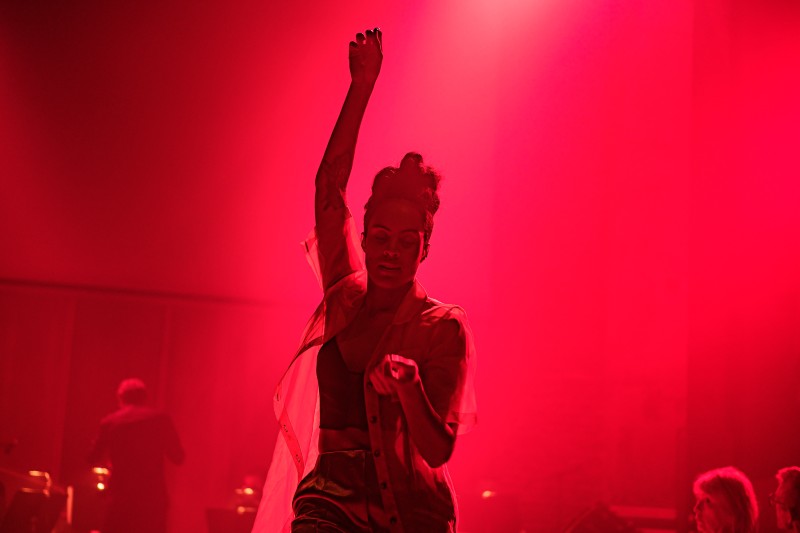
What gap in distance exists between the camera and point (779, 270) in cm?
632

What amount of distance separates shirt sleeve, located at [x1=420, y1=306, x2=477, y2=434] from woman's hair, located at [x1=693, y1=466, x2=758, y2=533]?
7.10 feet

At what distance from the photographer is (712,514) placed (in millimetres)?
4059

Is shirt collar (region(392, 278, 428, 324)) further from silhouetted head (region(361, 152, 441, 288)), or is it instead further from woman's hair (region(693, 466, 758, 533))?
woman's hair (region(693, 466, 758, 533))

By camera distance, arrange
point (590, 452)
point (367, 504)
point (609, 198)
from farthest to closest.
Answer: point (609, 198)
point (590, 452)
point (367, 504)

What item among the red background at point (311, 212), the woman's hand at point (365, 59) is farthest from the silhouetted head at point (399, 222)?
the red background at point (311, 212)

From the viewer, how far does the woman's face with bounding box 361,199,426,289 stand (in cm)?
224

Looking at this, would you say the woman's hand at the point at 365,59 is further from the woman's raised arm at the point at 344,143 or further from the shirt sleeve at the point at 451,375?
the shirt sleeve at the point at 451,375

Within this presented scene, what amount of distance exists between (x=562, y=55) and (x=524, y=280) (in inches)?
65.6

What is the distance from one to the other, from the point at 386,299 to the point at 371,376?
329mm

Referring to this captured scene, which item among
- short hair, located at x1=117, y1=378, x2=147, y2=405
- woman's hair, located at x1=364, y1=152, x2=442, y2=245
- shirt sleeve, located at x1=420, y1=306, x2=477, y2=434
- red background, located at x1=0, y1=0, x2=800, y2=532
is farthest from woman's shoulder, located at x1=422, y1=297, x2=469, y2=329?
red background, located at x1=0, y1=0, x2=800, y2=532

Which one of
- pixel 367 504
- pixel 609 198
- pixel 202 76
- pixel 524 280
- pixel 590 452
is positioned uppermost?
pixel 202 76

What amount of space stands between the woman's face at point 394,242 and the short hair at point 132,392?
13.0 feet

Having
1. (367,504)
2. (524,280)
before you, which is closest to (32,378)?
(524,280)

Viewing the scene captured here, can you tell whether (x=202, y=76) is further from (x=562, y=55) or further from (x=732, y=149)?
(x=732, y=149)
